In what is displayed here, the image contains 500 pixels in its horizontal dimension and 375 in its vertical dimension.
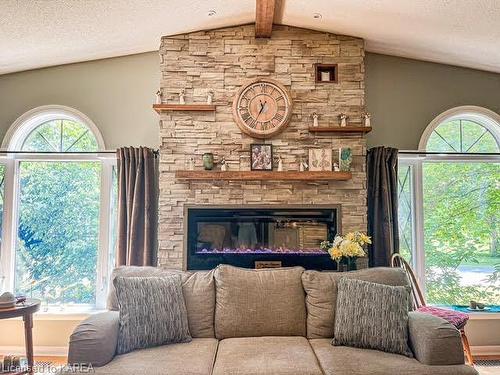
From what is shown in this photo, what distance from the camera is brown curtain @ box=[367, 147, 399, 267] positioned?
3.78 metres

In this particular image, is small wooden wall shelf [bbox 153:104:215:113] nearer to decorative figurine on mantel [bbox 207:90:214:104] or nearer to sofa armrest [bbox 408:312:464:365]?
decorative figurine on mantel [bbox 207:90:214:104]

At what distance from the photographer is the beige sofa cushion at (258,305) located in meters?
2.59

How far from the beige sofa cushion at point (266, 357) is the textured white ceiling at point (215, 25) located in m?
2.65

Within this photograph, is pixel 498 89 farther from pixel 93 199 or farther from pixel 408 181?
Answer: pixel 93 199

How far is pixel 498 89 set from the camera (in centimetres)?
418

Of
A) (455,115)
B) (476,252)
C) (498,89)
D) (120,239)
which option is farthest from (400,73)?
(120,239)

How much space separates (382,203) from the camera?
384 centimetres

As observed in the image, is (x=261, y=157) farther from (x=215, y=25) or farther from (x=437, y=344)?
(x=437, y=344)

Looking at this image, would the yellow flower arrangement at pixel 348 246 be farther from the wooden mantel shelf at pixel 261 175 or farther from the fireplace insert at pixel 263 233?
the wooden mantel shelf at pixel 261 175

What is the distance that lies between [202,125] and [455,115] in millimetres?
2747

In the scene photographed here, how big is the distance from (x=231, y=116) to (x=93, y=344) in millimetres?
2428

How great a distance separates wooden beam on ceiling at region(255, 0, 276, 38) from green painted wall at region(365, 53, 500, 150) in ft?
4.05

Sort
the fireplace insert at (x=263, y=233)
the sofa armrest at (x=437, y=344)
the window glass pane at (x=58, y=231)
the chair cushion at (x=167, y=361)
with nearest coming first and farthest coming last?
the chair cushion at (x=167, y=361) → the sofa armrest at (x=437, y=344) → the fireplace insert at (x=263, y=233) → the window glass pane at (x=58, y=231)

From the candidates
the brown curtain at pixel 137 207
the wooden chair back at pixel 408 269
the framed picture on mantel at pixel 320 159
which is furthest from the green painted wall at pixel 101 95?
the wooden chair back at pixel 408 269
